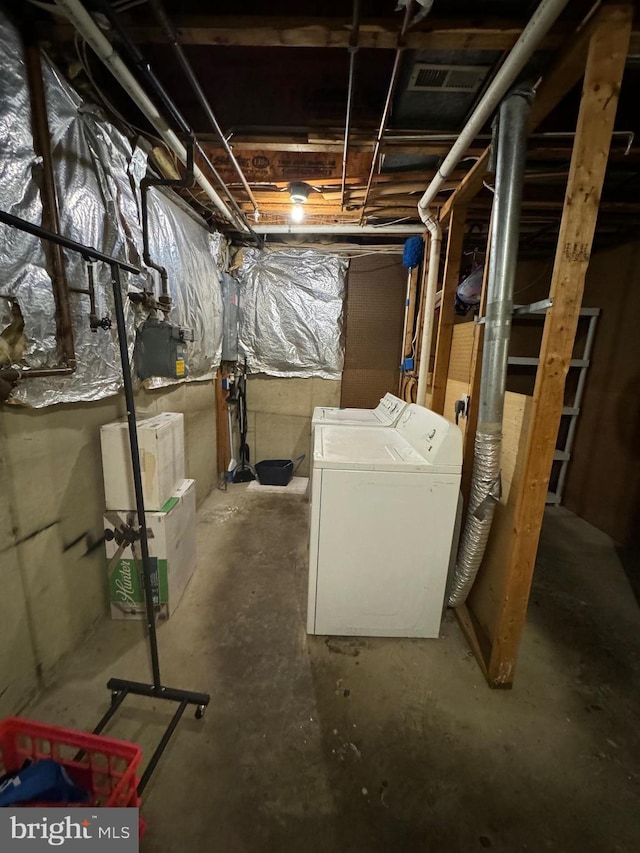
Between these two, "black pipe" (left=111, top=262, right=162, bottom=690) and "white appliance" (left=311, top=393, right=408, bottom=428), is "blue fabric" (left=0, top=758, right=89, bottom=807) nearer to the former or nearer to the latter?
"black pipe" (left=111, top=262, right=162, bottom=690)

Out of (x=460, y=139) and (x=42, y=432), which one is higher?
(x=460, y=139)

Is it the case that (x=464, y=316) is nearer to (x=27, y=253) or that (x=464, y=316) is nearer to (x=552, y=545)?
(x=552, y=545)

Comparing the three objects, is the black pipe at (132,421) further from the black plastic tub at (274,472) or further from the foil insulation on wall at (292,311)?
the foil insulation on wall at (292,311)

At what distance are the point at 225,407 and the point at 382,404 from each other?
164 cm

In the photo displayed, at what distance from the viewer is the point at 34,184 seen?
47.2 inches

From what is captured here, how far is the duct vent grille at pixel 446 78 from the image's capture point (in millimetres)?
1323

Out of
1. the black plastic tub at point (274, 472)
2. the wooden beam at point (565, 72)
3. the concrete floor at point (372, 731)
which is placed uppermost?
the wooden beam at point (565, 72)

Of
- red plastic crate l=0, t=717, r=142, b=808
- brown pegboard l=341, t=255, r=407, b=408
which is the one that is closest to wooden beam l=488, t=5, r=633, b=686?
red plastic crate l=0, t=717, r=142, b=808

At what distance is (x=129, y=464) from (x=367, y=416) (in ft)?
5.92

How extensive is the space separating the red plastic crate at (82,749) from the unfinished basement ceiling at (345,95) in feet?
7.18

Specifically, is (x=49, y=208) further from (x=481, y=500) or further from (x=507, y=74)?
(x=481, y=500)

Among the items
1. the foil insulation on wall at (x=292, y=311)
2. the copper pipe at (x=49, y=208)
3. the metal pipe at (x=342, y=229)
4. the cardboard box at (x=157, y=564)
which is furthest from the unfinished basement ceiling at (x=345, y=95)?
the cardboard box at (x=157, y=564)

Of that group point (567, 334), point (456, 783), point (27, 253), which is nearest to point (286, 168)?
point (27, 253)

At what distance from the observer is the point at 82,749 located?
3.24 feet
